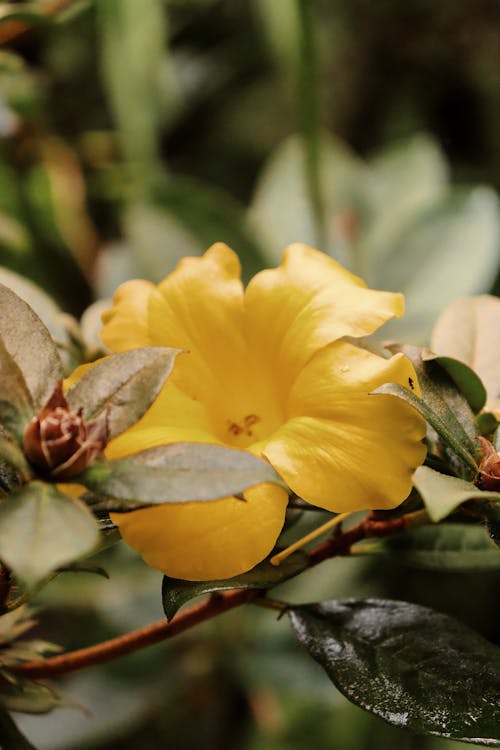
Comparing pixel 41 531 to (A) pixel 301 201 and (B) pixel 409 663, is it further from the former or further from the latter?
(A) pixel 301 201

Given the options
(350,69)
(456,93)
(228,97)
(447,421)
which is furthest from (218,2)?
(447,421)

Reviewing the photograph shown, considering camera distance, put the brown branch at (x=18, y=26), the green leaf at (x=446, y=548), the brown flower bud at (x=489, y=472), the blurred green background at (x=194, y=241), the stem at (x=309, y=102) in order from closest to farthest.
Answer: the brown flower bud at (x=489, y=472) → the green leaf at (x=446, y=548) → the brown branch at (x=18, y=26) → the stem at (x=309, y=102) → the blurred green background at (x=194, y=241)

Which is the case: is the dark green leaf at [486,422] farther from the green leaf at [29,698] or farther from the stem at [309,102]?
the stem at [309,102]

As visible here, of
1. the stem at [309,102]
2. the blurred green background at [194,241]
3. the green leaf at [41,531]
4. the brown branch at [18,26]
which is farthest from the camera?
the blurred green background at [194,241]

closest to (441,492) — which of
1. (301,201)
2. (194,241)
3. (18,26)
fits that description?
(18,26)

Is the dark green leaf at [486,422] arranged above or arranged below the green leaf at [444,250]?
above

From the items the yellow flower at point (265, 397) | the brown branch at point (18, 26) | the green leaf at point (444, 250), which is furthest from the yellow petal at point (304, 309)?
the green leaf at point (444, 250)

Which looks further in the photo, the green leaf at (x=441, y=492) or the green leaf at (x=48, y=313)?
the green leaf at (x=48, y=313)
